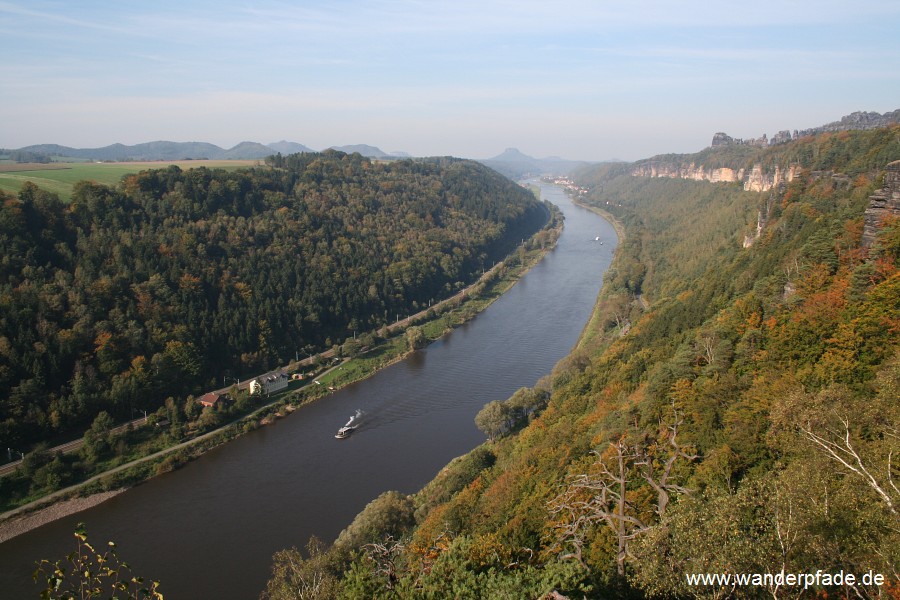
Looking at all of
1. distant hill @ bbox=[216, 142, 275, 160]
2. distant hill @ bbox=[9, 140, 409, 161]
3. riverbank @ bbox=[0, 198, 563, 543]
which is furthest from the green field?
distant hill @ bbox=[216, 142, 275, 160]

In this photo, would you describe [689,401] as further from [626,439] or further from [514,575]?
[514,575]

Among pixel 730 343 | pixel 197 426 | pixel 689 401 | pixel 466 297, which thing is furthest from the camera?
pixel 466 297

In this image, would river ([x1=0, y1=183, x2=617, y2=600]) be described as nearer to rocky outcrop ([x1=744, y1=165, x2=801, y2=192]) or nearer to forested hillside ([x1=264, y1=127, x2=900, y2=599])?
forested hillside ([x1=264, y1=127, x2=900, y2=599])

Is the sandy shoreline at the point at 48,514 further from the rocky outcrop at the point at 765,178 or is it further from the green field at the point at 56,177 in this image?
the rocky outcrop at the point at 765,178

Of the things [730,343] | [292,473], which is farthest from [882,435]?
[292,473]

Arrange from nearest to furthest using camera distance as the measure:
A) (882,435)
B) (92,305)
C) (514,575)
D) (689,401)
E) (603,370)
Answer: (514,575)
(882,435)
(689,401)
(603,370)
(92,305)
